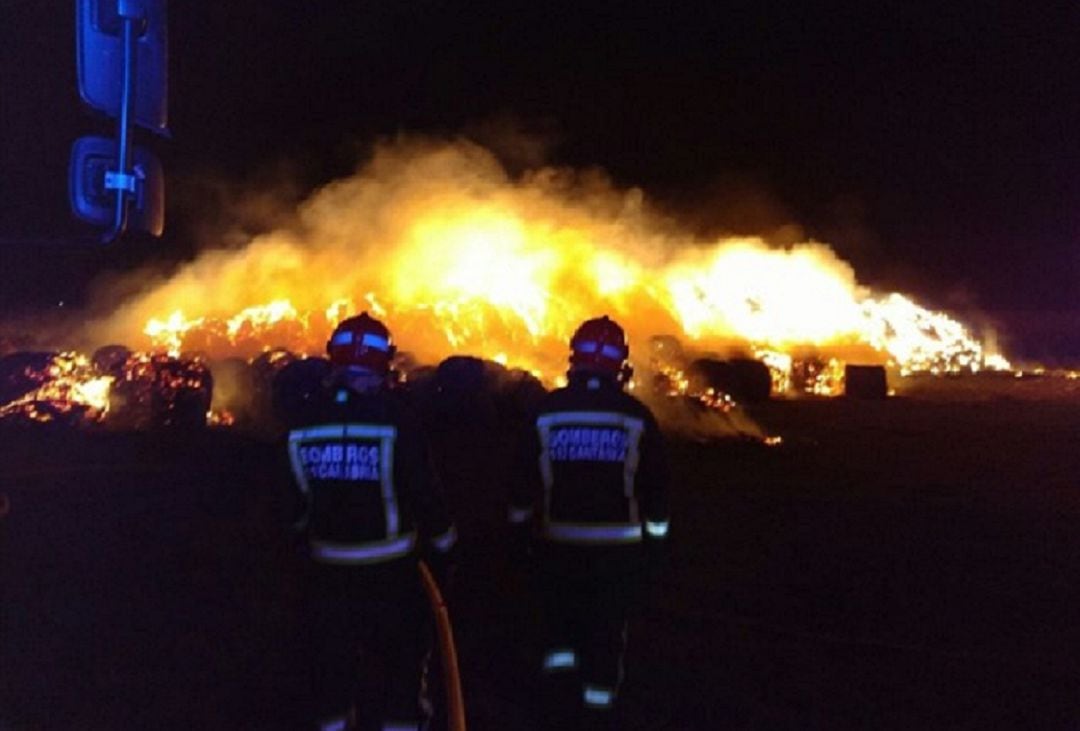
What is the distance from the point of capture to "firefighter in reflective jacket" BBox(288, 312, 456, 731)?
12.1 ft

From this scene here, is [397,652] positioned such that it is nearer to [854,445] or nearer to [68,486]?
[68,486]

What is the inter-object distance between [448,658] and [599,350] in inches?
58.6

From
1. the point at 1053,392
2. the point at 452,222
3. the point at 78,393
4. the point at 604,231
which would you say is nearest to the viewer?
the point at 78,393

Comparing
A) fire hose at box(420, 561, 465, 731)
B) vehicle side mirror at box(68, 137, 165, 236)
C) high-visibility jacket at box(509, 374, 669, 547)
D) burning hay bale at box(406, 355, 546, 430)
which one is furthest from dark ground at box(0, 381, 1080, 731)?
burning hay bale at box(406, 355, 546, 430)

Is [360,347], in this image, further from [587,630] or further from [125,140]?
[587,630]

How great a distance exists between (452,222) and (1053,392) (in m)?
19.0

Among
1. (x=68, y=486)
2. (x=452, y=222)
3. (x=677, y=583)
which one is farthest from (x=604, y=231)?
(x=677, y=583)

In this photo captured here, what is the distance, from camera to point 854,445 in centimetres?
1564

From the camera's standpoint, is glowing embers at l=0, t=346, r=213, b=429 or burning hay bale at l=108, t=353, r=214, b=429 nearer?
burning hay bale at l=108, t=353, r=214, b=429

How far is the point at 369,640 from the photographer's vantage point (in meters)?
3.72

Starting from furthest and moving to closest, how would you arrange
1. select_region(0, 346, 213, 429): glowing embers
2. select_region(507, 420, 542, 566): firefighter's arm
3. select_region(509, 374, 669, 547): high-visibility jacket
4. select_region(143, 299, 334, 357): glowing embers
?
select_region(143, 299, 334, 357): glowing embers, select_region(0, 346, 213, 429): glowing embers, select_region(507, 420, 542, 566): firefighter's arm, select_region(509, 374, 669, 547): high-visibility jacket

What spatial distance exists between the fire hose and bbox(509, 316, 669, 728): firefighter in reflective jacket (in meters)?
0.44

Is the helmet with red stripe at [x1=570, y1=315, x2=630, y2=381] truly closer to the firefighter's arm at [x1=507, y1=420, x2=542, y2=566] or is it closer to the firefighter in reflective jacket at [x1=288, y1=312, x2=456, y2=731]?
the firefighter's arm at [x1=507, y1=420, x2=542, y2=566]

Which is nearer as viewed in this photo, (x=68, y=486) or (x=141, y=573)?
(x=141, y=573)
